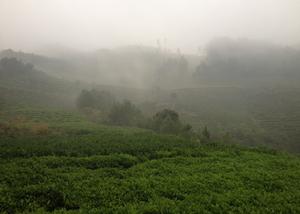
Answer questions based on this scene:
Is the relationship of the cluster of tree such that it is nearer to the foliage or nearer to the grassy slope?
the foliage

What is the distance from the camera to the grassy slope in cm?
2014

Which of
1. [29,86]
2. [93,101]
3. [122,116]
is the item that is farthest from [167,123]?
[29,86]

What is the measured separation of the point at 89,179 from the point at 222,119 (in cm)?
11058

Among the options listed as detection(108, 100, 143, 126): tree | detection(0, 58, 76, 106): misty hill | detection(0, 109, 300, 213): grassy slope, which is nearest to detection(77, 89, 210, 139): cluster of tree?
detection(108, 100, 143, 126): tree

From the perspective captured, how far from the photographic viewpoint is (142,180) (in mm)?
25234

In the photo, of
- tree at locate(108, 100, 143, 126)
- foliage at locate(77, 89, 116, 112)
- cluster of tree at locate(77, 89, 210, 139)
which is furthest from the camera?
foliage at locate(77, 89, 116, 112)

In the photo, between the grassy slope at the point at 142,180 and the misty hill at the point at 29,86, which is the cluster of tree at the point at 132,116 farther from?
the grassy slope at the point at 142,180

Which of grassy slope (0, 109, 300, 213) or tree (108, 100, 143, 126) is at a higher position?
grassy slope (0, 109, 300, 213)

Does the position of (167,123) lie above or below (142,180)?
below

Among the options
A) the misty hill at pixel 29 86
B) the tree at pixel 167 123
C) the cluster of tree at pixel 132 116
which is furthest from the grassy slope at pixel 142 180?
the misty hill at pixel 29 86

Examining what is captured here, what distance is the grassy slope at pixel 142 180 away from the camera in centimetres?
2014

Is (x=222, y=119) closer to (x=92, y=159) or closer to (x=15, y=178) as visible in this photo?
(x=92, y=159)

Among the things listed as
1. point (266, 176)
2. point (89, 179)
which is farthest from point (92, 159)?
point (266, 176)

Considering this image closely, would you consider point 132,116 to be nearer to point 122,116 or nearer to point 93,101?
point 122,116
